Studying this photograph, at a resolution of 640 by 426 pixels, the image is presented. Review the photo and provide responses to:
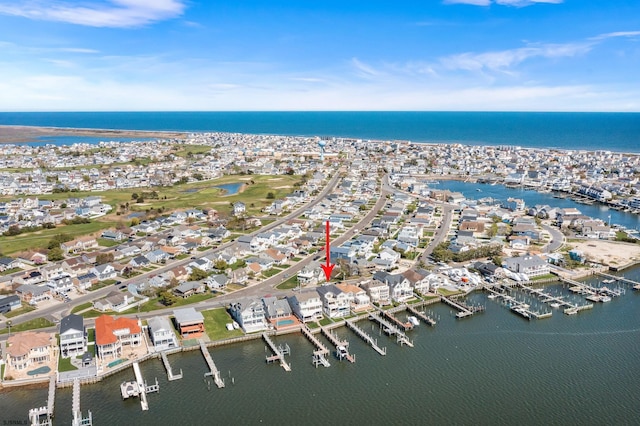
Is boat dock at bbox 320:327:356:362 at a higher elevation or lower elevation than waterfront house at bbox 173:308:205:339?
lower

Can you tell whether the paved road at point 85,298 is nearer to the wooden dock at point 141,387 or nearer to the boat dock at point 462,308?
the wooden dock at point 141,387

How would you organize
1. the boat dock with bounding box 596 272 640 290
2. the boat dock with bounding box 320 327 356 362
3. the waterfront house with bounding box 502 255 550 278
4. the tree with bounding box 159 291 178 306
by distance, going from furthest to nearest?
the waterfront house with bounding box 502 255 550 278 → the boat dock with bounding box 596 272 640 290 → the tree with bounding box 159 291 178 306 → the boat dock with bounding box 320 327 356 362

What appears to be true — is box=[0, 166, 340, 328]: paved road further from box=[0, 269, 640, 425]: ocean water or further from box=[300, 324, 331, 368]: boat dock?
box=[300, 324, 331, 368]: boat dock

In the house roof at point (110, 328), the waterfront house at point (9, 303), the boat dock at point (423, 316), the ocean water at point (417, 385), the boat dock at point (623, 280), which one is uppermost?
the house roof at point (110, 328)

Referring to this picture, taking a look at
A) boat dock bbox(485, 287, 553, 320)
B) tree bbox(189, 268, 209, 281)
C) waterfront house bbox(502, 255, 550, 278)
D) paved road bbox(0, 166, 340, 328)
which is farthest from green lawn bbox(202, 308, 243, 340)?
waterfront house bbox(502, 255, 550, 278)

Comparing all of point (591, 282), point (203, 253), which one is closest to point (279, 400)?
point (203, 253)

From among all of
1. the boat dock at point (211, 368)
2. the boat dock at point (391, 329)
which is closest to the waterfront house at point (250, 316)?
the boat dock at point (211, 368)
